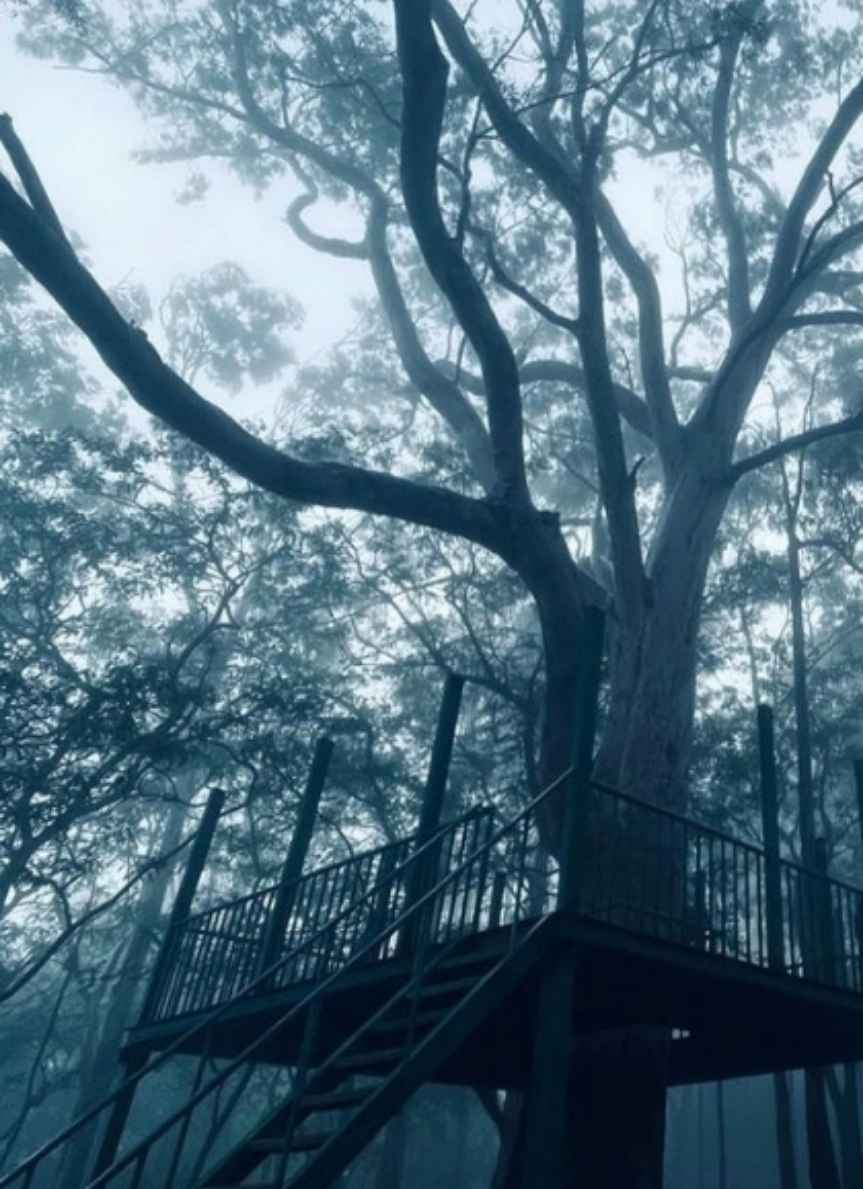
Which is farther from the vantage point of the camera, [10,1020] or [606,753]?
[10,1020]

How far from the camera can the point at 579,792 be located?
650 centimetres

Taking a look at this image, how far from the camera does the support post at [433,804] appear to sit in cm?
790

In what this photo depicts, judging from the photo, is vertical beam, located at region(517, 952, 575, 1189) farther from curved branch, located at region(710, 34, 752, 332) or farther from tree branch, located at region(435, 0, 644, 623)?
curved branch, located at region(710, 34, 752, 332)

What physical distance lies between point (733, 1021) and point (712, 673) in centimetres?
1351

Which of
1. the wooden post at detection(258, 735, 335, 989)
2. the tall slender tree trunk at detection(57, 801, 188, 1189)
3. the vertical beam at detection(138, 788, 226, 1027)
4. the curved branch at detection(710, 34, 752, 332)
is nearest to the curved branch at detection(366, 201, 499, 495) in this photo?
the curved branch at detection(710, 34, 752, 332)

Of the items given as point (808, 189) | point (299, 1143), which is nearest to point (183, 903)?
point (299, 1143)

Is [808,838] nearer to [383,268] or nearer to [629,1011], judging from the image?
[629,1011]

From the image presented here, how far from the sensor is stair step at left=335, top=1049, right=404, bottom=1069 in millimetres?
5570

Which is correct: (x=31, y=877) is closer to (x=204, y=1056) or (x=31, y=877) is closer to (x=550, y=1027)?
(x=204, y=1056)

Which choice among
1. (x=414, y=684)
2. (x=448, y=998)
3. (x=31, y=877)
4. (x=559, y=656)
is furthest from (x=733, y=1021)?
(x=414, y=684)

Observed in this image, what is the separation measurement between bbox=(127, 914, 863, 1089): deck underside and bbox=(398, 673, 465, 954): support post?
75cm

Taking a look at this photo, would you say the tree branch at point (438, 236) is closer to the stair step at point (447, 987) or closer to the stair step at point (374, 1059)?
the stair step at point (447, 987)

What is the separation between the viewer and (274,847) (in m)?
20.5

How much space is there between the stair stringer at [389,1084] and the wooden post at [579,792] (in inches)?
9.8
